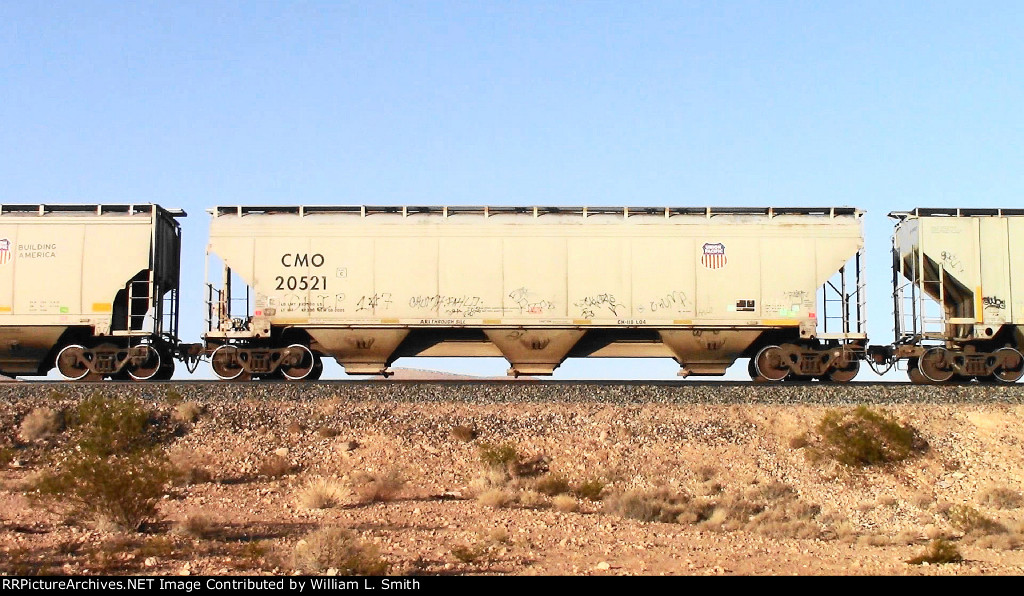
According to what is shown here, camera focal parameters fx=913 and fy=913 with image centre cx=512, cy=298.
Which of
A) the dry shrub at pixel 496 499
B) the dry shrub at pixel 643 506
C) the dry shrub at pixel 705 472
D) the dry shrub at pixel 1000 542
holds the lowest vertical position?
the dry shrub at pixel 1000 542

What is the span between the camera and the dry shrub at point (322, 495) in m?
12.0

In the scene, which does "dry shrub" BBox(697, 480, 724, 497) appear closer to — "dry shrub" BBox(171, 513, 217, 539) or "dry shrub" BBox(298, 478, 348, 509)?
"dry shrub" BBox(298, 478, 348, 509)

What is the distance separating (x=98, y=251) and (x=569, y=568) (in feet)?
47.9

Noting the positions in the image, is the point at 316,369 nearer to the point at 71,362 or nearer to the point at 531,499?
the point at 71,362

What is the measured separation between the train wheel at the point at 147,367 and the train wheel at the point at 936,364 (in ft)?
53.9

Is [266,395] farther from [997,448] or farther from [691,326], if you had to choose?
[997,448]

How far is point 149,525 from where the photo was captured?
10.9 meters

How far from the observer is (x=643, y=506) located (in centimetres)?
1243

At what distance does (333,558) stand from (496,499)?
13.2 feet

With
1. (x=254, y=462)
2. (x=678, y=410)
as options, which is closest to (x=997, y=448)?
(x=678, y=410)

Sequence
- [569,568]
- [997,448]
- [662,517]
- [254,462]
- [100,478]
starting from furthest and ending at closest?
[997,448], [254,462], [662,517], [100,478], [569,568]

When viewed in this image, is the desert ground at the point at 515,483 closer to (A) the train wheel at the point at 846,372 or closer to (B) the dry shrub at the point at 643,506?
(B) the dry shrub at the point at 643,506

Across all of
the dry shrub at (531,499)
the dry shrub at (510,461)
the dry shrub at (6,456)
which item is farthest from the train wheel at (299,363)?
the dry shrub at (531,499)

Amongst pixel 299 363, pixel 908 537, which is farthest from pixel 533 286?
pixel 908 537
